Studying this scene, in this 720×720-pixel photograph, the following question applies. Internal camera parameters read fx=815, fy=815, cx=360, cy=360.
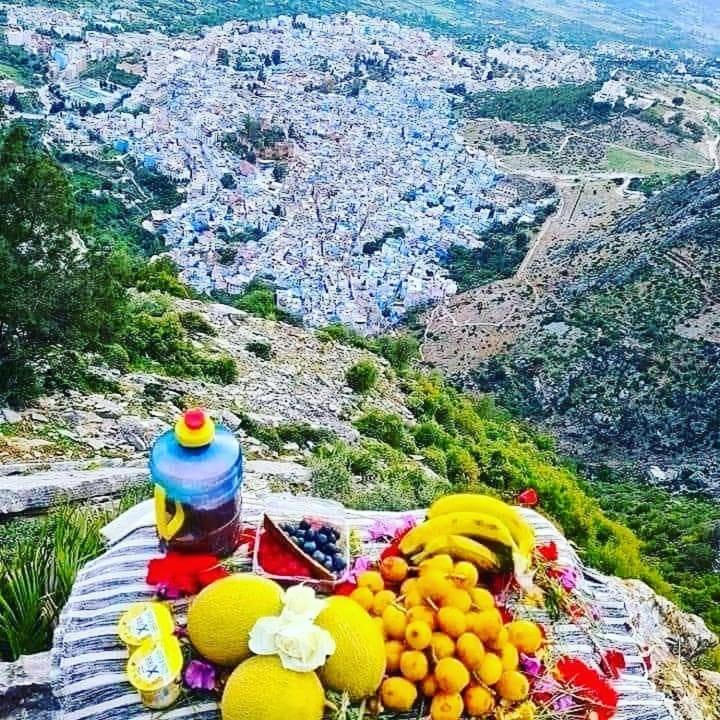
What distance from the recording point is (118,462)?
631 cm

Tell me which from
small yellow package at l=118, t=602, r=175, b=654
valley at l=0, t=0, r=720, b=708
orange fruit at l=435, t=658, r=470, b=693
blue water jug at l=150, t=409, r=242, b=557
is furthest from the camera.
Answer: valley at l=0, t=0, r=720, b=708

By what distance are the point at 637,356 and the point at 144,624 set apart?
955 inches

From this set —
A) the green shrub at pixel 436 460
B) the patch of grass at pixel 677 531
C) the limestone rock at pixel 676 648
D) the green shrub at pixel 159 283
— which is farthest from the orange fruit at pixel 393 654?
the green shrub at pixel 159 283

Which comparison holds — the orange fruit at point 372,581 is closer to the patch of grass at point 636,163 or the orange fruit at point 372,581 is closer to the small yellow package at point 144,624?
the small yellow package at point 144,624

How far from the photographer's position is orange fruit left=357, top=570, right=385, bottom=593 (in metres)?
3.25

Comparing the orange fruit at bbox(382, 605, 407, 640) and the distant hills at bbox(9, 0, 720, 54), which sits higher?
the orange fruit at bbox(382, 605, 407, 640)

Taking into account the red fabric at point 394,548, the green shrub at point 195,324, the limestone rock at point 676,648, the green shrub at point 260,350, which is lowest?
the green shrub at point 260,350

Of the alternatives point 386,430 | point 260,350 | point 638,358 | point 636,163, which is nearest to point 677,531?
point 386,430

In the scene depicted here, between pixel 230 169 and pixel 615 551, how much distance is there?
5200 cm

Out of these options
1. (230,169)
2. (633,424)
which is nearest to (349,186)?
(230,169)

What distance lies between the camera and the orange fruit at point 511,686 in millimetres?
2967

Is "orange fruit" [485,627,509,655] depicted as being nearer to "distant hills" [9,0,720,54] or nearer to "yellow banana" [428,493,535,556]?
"yellow banana" [428,493,535,556]

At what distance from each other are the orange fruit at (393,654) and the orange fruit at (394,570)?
389 millimetres

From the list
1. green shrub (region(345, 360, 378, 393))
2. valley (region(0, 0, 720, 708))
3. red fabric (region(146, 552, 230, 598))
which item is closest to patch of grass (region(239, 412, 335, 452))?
valley (region(0, 0, 720, 708))
